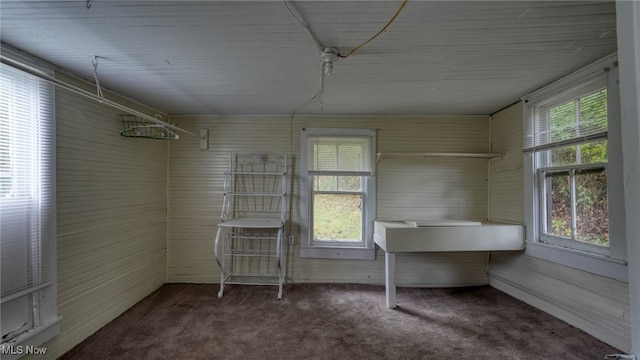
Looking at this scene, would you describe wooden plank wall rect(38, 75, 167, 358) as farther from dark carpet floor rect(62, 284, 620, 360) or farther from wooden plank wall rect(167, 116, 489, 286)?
wooden plank wall rect(167, 116, 489, 286)

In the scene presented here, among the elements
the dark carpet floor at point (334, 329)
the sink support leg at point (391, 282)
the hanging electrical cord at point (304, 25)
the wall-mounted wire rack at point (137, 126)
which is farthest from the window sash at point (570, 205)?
the wall-mounted wire rack at point (137, 126)

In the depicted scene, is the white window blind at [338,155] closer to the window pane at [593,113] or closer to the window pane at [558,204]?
the window pane at [558,204]

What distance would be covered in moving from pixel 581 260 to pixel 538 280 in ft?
1.96

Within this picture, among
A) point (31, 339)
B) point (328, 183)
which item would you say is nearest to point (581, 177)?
point (328, 183)

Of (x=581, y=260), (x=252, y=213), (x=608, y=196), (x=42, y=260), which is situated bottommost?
(x=581, y=260)

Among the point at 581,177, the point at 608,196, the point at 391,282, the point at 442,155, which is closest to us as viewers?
the point at 608,196

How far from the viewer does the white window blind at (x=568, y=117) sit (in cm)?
216

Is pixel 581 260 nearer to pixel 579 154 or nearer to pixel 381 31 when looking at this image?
pixel 579 154

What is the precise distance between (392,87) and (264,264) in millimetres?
2662

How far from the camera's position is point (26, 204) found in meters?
1.86

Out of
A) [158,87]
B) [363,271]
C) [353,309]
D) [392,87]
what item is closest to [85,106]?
[158,87]

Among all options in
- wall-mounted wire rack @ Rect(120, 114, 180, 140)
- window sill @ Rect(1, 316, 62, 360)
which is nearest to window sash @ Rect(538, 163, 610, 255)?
wall-mounted wire rack @ Rect(120, 114, 180, 140)

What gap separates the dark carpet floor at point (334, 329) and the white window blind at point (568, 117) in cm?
174

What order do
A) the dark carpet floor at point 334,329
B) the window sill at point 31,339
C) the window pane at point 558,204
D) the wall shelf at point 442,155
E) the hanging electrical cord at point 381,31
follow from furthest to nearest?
the wall shelf at point 442,155 < the window pane at point 558,204 < the dark carpet floor at point 334,329 < the window sill at point 31,339 < the hanging electrical cord at point 381,31
